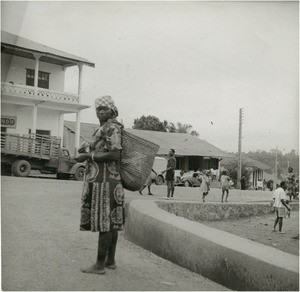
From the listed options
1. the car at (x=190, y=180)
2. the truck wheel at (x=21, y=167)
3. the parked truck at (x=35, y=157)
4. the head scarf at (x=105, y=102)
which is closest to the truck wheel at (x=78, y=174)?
the parked truck at (x=35, y=157)

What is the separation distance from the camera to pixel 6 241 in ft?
13.1

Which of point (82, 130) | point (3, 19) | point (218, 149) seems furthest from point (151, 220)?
point (218, 149)

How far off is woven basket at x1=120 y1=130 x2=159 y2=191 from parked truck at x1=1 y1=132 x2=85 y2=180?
10.6 meters

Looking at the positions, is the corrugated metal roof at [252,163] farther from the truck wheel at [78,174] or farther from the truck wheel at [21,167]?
the truck wheel at [21,167]

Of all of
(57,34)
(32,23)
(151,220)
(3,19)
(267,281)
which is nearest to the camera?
(267,281)

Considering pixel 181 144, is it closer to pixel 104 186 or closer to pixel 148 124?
pixel 148 124

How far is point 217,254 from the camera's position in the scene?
10.9 ft

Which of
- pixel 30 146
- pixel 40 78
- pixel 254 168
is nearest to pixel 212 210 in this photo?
pixel 30 146

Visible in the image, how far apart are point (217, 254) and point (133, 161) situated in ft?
3.28

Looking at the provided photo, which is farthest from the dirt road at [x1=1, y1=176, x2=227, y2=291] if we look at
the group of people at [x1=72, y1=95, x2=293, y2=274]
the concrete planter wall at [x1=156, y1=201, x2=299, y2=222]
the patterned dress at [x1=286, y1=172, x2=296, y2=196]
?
the patterned dress at [x1=286, y1=172, x2=296, y2=196]

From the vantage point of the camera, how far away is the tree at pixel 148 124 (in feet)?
123

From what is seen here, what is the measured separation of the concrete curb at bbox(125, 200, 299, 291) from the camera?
2.84 m

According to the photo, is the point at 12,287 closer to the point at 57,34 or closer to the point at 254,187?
the point at 57,34

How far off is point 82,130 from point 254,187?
16816mm
